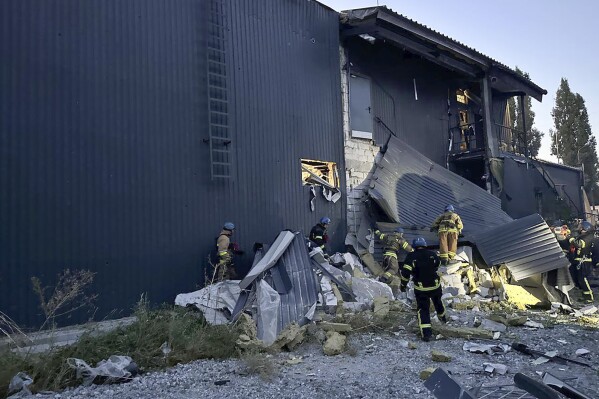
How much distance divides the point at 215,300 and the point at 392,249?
16.4 feet

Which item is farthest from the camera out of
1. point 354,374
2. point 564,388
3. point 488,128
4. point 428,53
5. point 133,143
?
point 488,128

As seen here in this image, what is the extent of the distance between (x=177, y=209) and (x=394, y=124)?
26.9 feet

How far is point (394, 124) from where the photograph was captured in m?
15.0

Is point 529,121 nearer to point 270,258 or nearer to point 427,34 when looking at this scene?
point 427,34

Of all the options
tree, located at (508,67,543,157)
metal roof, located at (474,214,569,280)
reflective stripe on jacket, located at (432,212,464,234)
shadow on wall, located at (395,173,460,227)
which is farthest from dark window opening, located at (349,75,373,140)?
tree, located at (508,67,543,157)

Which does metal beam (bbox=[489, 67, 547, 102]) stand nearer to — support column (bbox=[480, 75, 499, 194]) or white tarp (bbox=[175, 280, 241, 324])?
support column (bbox=[480, 75, 499, 194])

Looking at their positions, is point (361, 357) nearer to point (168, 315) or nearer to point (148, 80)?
point (168, 315)

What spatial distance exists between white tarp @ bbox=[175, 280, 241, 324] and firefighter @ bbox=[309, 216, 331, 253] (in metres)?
2.97

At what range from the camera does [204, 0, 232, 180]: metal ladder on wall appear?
10.0 m

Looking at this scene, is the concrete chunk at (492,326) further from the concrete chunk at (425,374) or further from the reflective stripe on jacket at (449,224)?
the reflective stripe on jacket at (449,224)

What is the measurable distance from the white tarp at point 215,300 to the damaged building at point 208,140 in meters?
0.71

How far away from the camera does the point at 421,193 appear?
13.4 meters

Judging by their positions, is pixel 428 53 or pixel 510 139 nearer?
pixel 428 53

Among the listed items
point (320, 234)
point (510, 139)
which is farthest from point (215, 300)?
point (510, 139)
